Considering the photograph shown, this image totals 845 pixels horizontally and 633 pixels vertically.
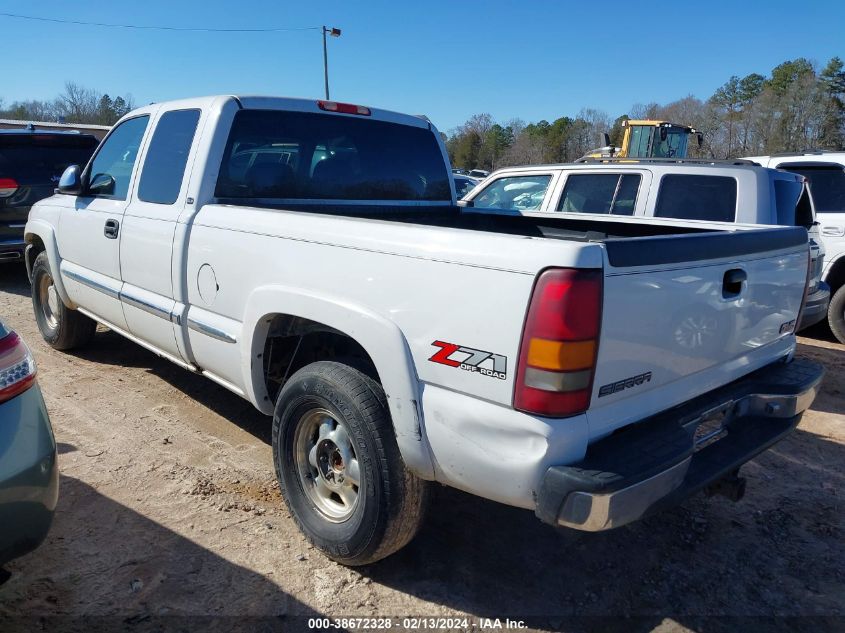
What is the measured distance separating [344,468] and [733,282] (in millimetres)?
1783

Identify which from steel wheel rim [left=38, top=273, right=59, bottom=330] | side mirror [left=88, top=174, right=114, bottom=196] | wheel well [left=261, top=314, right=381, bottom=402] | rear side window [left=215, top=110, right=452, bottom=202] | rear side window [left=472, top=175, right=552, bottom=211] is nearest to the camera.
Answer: wheel well [left=261, top=314, right=381, bottom=402]

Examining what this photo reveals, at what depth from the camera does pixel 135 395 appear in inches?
186

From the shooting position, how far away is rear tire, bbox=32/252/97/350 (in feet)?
17.7

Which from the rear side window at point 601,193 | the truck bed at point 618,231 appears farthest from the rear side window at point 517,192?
the truck bed at point 618,231

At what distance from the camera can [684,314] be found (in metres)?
2.33

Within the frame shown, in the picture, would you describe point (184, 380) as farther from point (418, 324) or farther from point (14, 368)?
point (418, 324)

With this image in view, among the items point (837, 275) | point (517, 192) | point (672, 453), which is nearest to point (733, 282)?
point (672, 453)

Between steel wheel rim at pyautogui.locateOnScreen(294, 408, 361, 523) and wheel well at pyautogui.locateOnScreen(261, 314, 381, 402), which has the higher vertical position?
wheel well at pyautogui.locateOnScreen(261, 314, 381, 402)

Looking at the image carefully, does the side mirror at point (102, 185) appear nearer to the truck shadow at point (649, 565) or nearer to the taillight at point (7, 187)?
the truck shadow at point (649, 565)

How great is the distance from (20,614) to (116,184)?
2.92 meters

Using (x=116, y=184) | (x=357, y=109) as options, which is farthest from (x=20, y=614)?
(x=357, y=109)

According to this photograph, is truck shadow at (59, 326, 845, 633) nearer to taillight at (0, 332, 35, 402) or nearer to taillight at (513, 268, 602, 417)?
taillight at (513, 268, 602, 417)

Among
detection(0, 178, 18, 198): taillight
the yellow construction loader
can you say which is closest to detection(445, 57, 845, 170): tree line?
the yellow construction loader

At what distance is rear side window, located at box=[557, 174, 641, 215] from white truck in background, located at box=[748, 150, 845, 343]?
2.91m
